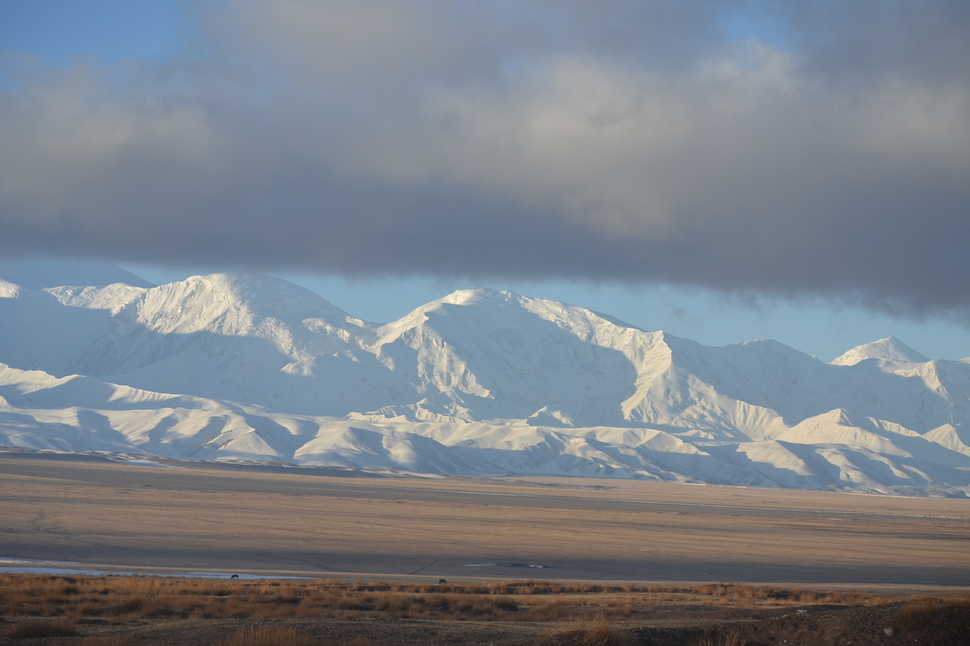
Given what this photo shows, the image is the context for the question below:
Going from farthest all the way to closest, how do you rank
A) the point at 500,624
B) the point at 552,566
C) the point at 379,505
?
1. the point at 379,505
2. the point at 552,566
3. the point at 500,624

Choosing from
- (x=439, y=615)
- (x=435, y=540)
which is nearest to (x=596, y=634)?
(x=439, y=615)

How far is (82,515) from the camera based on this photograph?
6594cm

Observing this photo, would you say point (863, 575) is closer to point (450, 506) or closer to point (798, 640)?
point (798, 640)

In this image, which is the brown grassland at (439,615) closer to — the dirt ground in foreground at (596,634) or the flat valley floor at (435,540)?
the dirt ground in foreground at (596,634)

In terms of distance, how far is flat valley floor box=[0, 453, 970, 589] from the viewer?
152 feet

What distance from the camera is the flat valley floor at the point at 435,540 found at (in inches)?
1827

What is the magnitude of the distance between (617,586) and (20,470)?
114m

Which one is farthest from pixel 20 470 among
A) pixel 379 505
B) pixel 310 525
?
pixel 310 525


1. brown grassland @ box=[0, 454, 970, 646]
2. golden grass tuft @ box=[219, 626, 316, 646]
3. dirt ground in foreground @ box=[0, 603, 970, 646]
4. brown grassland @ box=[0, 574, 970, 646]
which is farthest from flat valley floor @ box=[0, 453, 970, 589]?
golden grass tuft @ box=[219, 626, 316, 646]

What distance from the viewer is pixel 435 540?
6069 cm

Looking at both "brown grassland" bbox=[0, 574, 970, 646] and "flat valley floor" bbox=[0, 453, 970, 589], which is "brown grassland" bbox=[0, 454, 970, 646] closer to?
"brown grassland" bbox=[0, 574, 970, 646]

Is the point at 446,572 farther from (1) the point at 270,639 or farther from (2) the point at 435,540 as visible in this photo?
(1) the point at 270,639

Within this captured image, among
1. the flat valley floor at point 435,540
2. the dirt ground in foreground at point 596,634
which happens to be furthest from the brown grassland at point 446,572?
the flat valley floor at point 435,540

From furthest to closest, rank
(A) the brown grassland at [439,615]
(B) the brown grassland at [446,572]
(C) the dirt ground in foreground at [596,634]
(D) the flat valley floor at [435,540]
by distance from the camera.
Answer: (D) the flat valley floor at [435,540] < (B) the brown grassland at [446,572] < (A) the brown grassland at [439,615] < (C) the dirt ground in foreground at [596,634]
